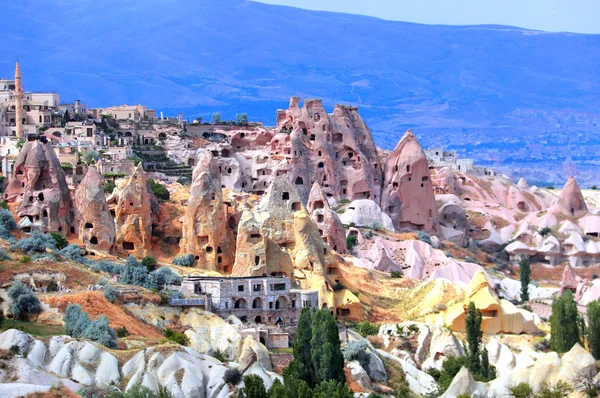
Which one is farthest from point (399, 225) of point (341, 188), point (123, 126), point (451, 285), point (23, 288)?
point (23, 288)

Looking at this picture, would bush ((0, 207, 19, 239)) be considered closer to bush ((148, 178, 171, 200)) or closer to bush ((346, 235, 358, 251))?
bush ((148, 178, 171, 200))

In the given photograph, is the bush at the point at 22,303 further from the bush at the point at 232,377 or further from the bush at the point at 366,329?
the bush at the point at 366,329

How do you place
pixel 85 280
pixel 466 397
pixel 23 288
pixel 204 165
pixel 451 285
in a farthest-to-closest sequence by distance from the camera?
pixel 204 165 < pixel 451 285 < pixel 85 280 < pixel 23 288 < pixel 466 397

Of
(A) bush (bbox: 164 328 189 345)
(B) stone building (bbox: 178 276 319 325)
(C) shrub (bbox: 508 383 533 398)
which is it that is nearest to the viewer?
(C) shrub (bbox: 508 383 533 398)

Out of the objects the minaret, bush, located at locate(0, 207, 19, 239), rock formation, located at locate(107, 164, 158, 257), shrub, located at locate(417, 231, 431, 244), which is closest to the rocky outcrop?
shrub, located at locate(417, 231, 431, 244)

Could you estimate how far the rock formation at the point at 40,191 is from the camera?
274 ft

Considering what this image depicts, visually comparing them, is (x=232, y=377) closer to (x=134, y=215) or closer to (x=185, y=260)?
(x=185, y=260)

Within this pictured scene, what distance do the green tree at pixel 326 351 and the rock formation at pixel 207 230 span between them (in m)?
18.2

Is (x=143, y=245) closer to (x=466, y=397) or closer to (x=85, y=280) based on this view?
(x=85, y=280)

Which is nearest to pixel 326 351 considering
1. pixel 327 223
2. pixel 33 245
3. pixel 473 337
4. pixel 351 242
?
pixel 473 337

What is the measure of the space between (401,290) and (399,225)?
1145 inches

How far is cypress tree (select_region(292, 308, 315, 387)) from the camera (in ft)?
206

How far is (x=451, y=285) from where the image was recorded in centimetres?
8238

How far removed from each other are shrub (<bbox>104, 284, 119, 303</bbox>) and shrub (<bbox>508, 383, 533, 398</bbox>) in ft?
56.9
